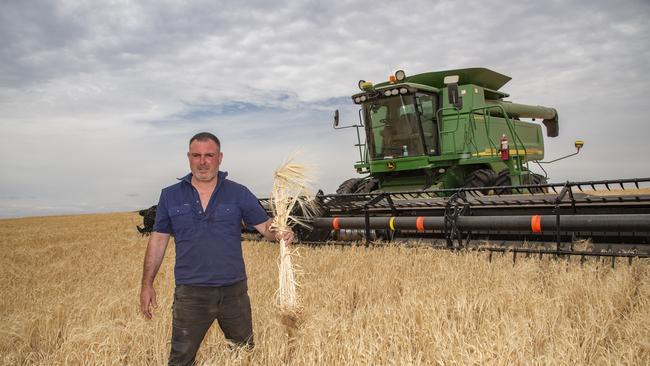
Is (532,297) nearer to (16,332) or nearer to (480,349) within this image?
(480,349)

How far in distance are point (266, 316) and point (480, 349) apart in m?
1.54

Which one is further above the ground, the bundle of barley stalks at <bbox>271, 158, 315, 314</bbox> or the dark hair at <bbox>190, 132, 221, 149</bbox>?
the dark hair at <bbox>190, 132, 221, 149</bbox>

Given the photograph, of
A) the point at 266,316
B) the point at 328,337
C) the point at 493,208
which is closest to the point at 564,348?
the point at 328,337

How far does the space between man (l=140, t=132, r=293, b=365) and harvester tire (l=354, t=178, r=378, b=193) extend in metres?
7.48

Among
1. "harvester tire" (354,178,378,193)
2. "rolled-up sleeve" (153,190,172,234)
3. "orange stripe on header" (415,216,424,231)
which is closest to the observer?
"rolled-up sleeve" (153,190,172,234)

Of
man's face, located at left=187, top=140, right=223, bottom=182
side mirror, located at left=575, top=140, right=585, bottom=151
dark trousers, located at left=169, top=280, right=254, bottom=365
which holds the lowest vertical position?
dark trousers, located at left=169, top=280, right=254, bottom=365

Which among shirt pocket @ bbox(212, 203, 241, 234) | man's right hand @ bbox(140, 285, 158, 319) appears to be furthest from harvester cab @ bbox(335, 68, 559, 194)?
man's right hand @ bbox(140, 285, 158, 319)

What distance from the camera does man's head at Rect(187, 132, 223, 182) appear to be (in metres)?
2.65

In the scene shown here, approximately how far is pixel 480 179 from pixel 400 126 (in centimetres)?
168

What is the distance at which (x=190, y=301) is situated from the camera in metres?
2.64

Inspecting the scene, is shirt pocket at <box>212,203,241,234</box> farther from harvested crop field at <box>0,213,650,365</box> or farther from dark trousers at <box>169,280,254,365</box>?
harvested crop field at <box>0,213,650,365</box>

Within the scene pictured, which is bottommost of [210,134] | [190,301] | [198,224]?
[190,301]

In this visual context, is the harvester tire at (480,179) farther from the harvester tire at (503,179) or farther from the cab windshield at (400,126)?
the cab windshield at (400,126)

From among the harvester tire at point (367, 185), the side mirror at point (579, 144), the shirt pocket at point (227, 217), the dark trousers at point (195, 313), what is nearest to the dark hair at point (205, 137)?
the shirt pocket at point (227, 217)
